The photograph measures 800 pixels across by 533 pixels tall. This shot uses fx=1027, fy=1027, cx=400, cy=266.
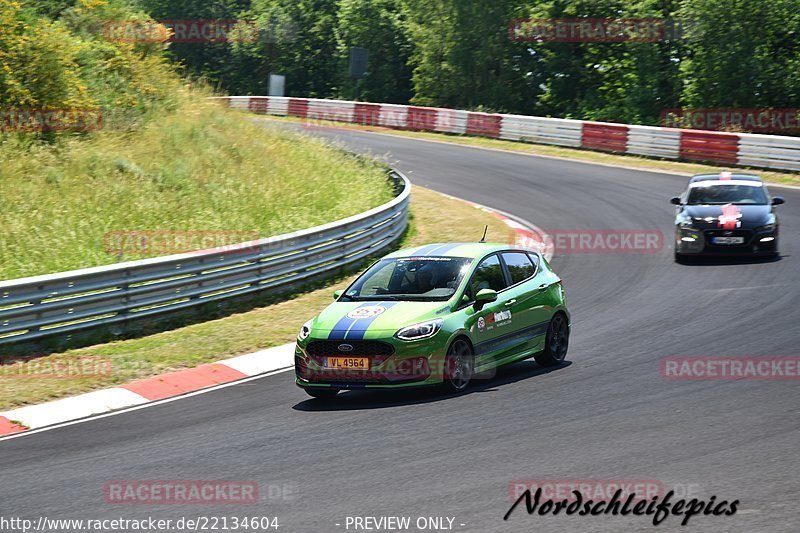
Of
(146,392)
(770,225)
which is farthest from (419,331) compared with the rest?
(770,225)

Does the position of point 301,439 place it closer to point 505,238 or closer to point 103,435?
point 103,435

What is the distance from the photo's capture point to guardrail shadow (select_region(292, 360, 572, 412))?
10586 mm

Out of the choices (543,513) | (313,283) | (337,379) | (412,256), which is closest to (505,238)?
(313,283)

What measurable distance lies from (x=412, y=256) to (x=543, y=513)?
537 cm

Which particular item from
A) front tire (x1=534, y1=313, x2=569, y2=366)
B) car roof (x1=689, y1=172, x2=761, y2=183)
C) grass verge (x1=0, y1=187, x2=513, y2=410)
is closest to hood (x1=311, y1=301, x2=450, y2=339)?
front tire (x1=534, y1=313, x2=569, y2=366)

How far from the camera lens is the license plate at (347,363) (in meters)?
10.5

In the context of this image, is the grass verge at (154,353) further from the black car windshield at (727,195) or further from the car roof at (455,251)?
the black car windshield at (727,195)

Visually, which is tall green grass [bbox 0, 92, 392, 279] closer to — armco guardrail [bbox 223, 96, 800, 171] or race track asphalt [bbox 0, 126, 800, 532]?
race track asphalt [bbox 0, 126, 800, 532]

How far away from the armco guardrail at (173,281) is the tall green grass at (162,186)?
199 centimetres

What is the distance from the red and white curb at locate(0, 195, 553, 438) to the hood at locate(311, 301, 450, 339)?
2064 millimetres

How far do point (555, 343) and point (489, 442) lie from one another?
384cm

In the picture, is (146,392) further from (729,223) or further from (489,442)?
(729,223)

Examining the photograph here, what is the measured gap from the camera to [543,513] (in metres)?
7.04

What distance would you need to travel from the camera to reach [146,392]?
39.3 feet
